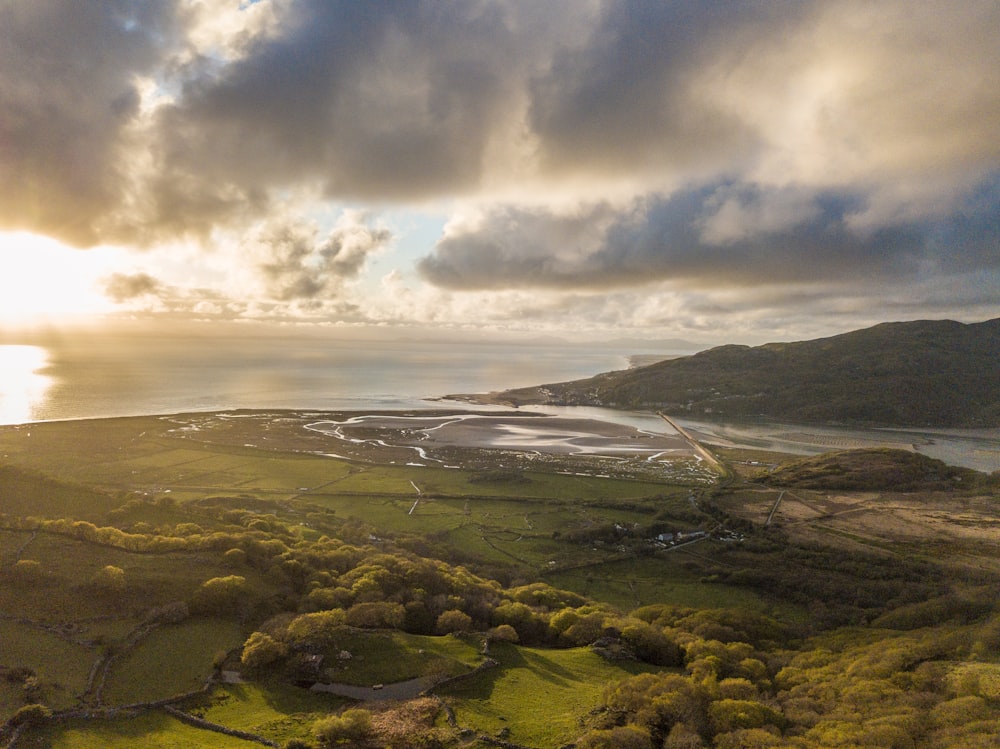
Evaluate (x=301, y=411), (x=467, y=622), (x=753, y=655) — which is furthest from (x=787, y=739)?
(x=301, y=411)

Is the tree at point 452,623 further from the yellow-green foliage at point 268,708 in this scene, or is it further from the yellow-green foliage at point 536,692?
the yellow-green foliage at point 268,708

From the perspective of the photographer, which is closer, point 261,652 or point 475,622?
point 261,652

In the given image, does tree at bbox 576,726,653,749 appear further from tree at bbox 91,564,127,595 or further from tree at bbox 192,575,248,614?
tree at bbox 91,564,127,595

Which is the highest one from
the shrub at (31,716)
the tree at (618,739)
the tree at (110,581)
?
the tree at (110,581)

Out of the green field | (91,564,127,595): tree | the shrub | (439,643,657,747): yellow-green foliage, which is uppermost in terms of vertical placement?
(91,564,127,595): tree

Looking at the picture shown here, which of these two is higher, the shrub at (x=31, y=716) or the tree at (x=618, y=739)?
the shrub at (x=31, y=716)

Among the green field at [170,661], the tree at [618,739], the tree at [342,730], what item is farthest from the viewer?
the green field at [170,661]

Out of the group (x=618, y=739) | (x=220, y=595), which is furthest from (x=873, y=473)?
(x=220, y=595)

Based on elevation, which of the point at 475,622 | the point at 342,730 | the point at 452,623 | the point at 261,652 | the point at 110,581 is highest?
the point at 110,581

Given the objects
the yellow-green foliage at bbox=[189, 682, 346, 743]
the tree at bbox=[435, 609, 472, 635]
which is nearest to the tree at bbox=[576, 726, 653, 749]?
the yellow-green foliage at bbox=[189, 682, 346, 743]

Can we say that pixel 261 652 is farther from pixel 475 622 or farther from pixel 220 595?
pixel 475 622

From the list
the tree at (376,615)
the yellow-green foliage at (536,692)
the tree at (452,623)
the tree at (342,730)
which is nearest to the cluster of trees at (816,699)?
the yellow-green foliage at (536,692)
